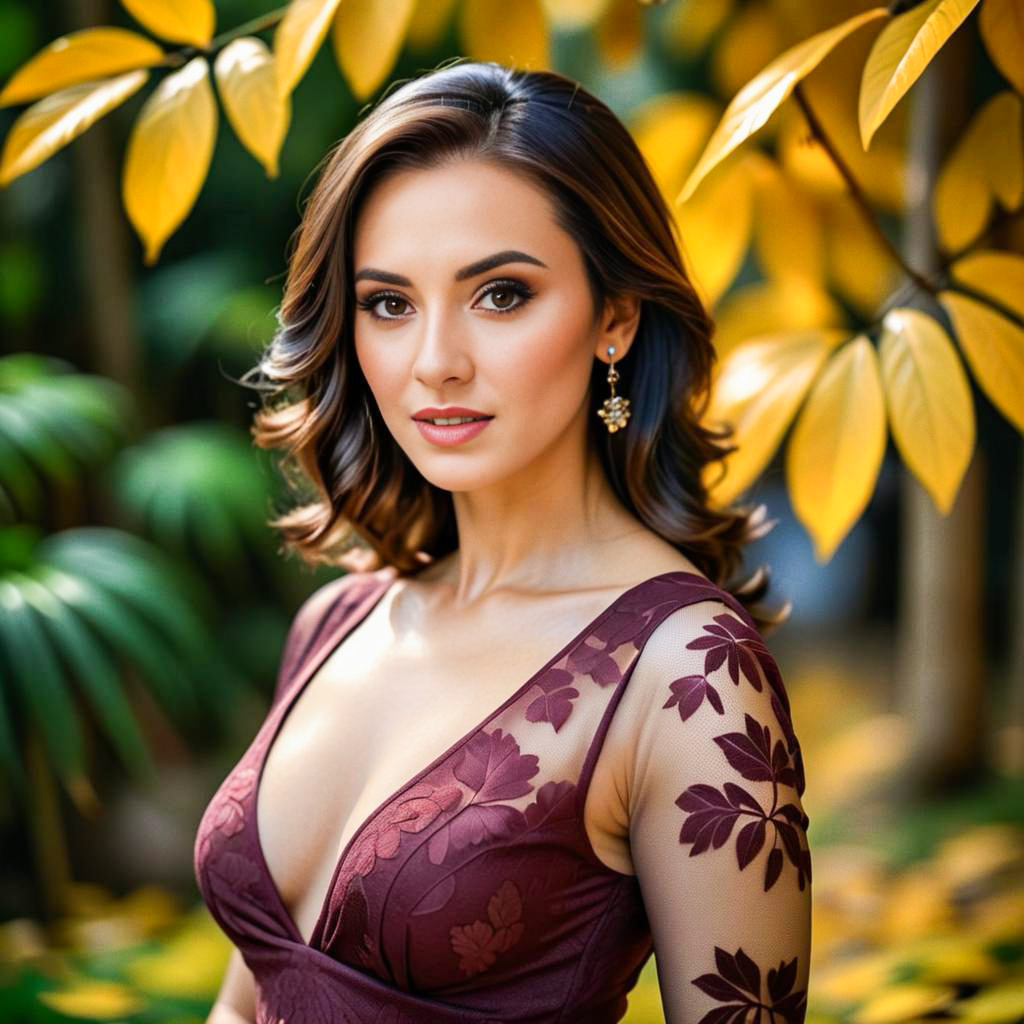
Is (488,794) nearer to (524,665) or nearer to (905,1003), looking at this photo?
(524,665)

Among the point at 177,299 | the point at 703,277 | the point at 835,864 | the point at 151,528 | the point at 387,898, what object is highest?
the point at 177,299

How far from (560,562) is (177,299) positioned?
1.65m

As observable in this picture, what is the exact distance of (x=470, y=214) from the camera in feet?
3.79

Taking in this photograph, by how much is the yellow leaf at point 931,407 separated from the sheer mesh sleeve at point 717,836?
0.27m

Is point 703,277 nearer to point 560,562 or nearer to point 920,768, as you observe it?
point 560,562

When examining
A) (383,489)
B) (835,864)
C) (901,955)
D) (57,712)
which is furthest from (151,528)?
(901,955)

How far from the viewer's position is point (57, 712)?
1.81 meters

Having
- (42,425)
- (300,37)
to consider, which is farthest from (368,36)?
(42,425)

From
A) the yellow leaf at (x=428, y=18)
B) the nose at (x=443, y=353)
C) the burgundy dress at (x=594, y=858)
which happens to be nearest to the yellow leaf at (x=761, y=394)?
the burgundy dress at (x=594, y=858)

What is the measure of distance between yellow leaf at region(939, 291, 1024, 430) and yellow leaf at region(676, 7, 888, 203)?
0.29 m

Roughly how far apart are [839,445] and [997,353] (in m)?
0.17

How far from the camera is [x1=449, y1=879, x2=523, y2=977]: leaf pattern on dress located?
111cm

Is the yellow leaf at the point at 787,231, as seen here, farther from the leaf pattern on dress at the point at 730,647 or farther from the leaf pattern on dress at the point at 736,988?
the leaf pattern on dress at the point at 736,988

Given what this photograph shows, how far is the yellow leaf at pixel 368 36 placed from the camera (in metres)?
1.23
